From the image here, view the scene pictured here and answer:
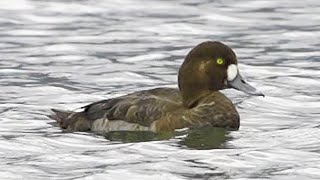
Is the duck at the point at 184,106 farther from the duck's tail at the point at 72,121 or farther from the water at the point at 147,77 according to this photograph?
the water at the point at 147,77

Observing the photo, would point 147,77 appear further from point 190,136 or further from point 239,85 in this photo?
point 190,136

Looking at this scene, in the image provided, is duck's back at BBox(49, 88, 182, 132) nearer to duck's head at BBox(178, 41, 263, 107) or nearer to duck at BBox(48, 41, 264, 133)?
duck at BBox(48, 41, 264, 133)

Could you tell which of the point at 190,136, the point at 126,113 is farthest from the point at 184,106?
the point at 126,113

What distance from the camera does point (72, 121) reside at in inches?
367

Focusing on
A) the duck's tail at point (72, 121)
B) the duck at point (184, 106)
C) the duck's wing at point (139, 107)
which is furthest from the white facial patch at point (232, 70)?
the duck's tail at point (72, 121)

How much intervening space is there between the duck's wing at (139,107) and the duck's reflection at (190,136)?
11 cm

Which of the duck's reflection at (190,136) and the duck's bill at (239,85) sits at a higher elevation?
the duck's bill at (239,85)

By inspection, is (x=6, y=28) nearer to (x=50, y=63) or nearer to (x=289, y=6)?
(x=50, y=63)

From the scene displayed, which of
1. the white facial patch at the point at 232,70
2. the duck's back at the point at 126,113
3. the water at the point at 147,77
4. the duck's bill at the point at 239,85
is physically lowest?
the water at the point at 147,77

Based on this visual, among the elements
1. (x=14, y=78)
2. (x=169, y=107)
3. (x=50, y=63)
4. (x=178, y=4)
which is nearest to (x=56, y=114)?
(x=169, y=107)

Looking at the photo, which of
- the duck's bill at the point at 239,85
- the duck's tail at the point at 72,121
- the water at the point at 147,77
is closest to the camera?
the water at the point at 147,77

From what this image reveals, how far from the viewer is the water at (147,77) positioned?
7.95 meters

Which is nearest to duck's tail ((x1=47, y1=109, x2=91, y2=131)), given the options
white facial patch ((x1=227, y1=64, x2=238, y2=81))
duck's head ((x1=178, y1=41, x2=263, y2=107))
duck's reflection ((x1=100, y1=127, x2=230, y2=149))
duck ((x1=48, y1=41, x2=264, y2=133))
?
duck ((x1=48, y1=41, x2=264, y2=133))

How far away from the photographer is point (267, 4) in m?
17.8
